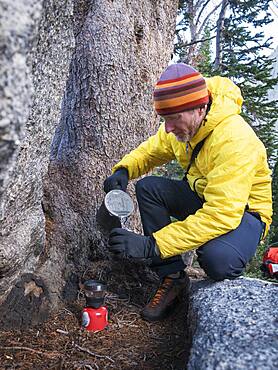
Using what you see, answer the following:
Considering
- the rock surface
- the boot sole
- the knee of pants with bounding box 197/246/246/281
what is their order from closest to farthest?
the rock surface < the knee of pants with bounding box 197/246/246/281 < the boot sole

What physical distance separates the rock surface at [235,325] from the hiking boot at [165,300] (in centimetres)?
31

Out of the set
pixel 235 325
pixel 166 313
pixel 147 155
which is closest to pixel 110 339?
pixel 166 313

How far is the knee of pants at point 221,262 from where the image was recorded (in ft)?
7.85

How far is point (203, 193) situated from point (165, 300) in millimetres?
779

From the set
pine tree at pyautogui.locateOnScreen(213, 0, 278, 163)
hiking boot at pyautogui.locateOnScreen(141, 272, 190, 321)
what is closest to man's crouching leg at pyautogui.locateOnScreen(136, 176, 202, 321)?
hiking boot at pyautogui.locateOnScreen(141, 272, 190, 321)

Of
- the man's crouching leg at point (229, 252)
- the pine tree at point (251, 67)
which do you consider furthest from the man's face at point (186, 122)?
the pine tree at point (251, 67)

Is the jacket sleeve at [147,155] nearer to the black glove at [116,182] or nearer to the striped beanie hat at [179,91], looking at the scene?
the black glove at [116,182]

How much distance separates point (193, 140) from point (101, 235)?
1030mm

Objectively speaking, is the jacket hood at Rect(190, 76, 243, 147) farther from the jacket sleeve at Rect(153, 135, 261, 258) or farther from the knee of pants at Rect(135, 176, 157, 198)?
the knee of pants at Rect(135, 176, 157, 198)

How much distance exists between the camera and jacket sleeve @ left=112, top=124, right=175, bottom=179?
3.08 meters

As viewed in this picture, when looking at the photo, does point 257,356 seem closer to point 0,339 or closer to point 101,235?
point 0,339

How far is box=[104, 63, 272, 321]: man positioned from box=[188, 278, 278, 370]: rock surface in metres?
0.21

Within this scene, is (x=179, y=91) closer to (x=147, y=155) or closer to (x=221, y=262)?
(x=147, y=155)

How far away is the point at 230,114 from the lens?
2.55 metres
